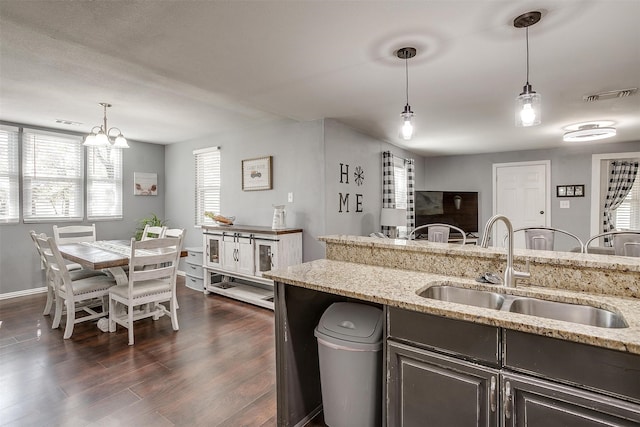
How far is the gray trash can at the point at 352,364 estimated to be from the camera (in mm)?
1686

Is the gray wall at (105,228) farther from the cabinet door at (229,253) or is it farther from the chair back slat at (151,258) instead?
the chair back slat at (151,258)

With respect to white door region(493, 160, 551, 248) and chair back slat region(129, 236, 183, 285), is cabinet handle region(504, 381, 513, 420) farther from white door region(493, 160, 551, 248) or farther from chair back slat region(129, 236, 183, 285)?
white door region(493, 160, 551, 248)

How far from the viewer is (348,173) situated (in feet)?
14.2

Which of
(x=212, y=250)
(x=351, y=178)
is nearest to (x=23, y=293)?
(x=212, y=250)

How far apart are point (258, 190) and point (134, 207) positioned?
2.48 meters

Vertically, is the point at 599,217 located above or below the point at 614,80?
below

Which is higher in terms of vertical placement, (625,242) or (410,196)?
(410,196)

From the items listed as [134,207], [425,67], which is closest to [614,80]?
[425,67]

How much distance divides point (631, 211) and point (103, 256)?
7806 millimetres

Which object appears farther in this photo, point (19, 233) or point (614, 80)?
point (19, 233)

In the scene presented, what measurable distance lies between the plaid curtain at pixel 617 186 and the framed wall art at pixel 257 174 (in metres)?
5.53

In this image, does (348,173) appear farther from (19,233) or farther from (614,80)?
(19,233)

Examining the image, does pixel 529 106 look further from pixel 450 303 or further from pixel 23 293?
pixel 23 293

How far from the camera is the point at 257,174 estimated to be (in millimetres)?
4633
